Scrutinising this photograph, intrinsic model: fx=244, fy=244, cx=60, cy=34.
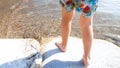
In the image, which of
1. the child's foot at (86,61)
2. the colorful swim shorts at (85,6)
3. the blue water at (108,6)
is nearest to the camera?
the colorful swim shorts at (85,6)

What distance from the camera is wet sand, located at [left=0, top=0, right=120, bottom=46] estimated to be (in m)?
3.56

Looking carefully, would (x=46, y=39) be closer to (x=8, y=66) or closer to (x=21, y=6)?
(x=8, y=66)

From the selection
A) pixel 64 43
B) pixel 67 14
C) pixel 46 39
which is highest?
pixel 67 14

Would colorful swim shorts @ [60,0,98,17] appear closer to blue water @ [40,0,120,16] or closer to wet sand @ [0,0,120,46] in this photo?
wet sand @ [0,0,120,46]

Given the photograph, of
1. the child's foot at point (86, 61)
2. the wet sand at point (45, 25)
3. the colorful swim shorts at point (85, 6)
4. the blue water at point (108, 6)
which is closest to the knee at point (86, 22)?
the colorful swim shorts at point (85, 6)

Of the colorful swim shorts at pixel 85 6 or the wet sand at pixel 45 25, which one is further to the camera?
the wet sand at pixel 45 25

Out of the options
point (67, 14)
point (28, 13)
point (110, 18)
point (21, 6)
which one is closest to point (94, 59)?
point (67, 14)

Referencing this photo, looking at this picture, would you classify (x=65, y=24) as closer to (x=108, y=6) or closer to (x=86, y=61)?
(x=86, y=61)

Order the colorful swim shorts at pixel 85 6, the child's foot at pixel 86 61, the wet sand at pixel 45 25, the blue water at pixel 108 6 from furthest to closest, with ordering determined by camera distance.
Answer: the blue water at pixel 108 6, the wet sand at pixel 45 25, the child's foot at pixel 86 61, the colorful swim shorts at pixel 85 6

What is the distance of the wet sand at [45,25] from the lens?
11.7ft

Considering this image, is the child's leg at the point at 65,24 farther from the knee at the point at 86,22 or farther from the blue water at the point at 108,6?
the blue water at the point at 108,6

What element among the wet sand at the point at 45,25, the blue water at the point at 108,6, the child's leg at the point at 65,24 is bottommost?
the wet sand at the point at 45,25

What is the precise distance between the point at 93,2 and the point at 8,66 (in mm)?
1064

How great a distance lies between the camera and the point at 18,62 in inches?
99.8
